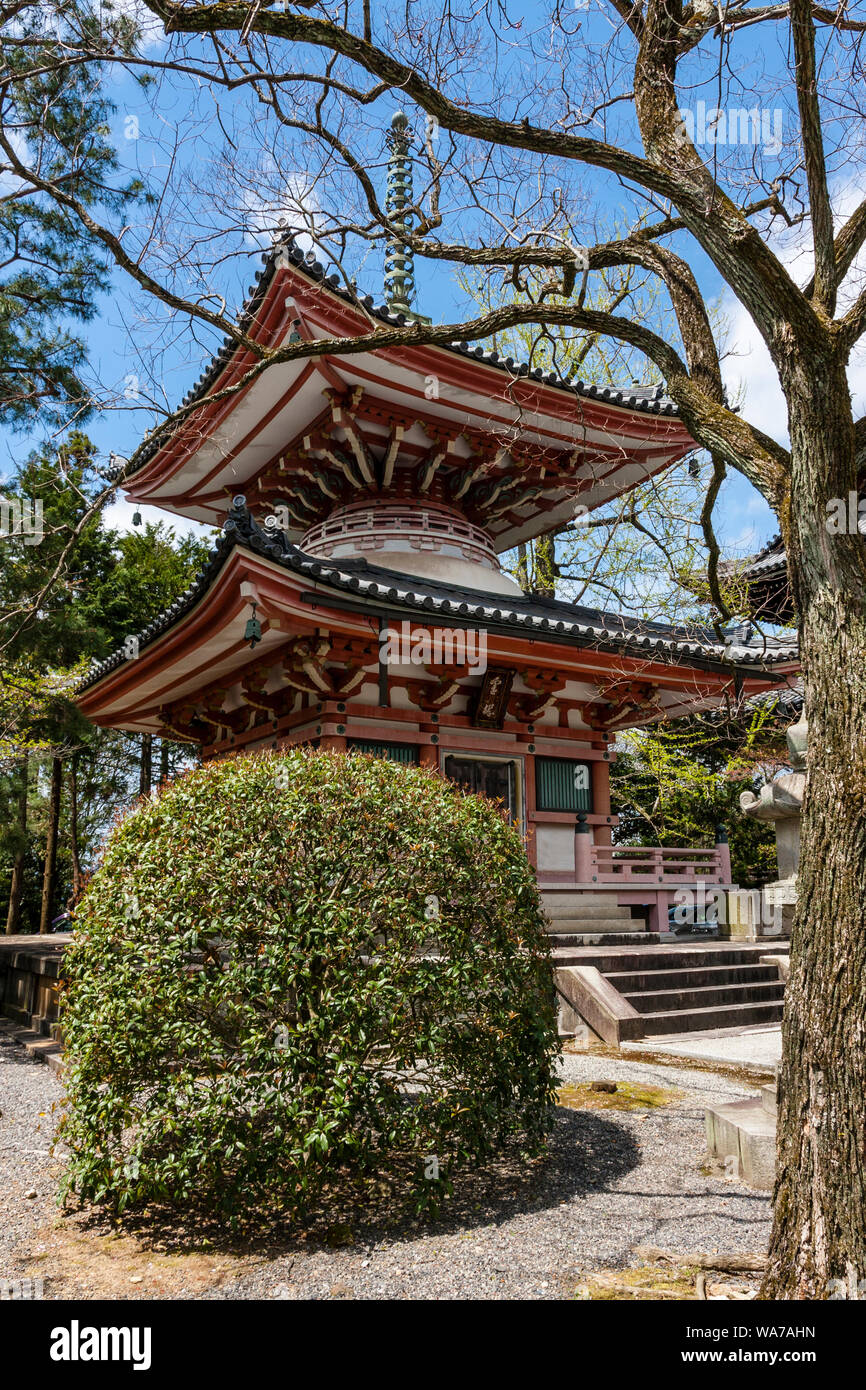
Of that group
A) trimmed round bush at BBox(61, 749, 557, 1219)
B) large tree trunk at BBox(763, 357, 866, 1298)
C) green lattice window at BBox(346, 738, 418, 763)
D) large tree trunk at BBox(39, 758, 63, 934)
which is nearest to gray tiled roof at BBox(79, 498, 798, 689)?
green lattice window at BBox(346, 738, 418, 763)

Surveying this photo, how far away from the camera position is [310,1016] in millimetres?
4129

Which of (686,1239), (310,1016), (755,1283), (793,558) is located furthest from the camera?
(310,1016)

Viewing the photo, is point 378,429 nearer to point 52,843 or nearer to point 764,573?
point 764,573

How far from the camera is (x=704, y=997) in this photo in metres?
9.19

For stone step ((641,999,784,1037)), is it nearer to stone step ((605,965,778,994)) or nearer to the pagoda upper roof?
stone step ((605,965,778,994))

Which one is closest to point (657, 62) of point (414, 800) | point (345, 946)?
point (414, 800)

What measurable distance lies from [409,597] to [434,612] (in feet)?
1.22

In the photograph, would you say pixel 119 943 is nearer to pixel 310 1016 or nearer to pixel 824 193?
pixel 310 1016

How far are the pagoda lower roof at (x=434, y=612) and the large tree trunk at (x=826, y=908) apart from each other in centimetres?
335

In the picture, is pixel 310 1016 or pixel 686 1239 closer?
pixel 686 1239

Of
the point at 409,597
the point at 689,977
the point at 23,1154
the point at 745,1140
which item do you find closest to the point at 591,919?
the point at 689,977

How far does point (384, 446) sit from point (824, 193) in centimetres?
750

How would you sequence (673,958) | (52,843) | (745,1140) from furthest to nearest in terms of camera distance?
1. (52,843)
2. (673,958)
3. (745,1140)

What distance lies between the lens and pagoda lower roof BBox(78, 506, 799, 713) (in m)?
8.38
